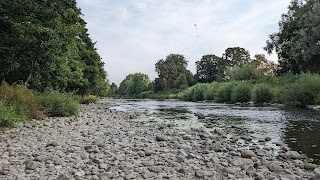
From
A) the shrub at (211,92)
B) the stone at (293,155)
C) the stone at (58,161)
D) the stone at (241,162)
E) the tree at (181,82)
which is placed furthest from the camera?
the tree at (181,82)

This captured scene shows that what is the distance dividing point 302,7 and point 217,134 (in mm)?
45330

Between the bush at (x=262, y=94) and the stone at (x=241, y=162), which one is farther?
the bush at (x=262, y=94)

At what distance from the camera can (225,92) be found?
5181 centimetres

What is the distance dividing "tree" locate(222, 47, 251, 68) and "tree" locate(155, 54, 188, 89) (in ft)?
62.9

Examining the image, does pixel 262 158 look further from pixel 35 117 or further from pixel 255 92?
pixel 255 92

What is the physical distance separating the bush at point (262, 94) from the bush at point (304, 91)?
22.7 feet

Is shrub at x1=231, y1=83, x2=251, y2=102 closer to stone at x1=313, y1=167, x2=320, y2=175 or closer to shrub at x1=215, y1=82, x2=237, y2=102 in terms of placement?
shrub at x1=215, y1=82, x2=237, y2=102

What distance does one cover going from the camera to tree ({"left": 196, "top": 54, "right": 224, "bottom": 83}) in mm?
112088

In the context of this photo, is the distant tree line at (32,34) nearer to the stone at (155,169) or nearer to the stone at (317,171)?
the stone at (155,169)

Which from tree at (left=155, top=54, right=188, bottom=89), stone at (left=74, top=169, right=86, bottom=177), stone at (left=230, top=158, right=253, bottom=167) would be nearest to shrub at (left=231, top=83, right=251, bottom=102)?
stone at (left=230, top=158, right=253, bottom=167)

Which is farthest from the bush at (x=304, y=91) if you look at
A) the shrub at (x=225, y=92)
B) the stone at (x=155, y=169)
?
the stone at (x=155, y=169)

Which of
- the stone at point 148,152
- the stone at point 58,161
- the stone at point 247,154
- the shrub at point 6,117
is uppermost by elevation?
the shrub at point 6,117

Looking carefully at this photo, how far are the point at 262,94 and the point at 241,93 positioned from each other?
5.65 m

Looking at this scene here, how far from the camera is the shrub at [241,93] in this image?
46.1 m
